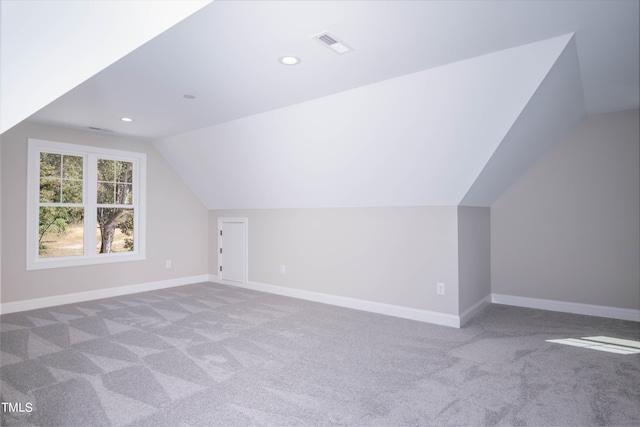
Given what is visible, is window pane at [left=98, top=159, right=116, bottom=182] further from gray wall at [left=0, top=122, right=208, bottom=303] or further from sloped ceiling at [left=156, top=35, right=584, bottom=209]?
sloped ceiling at [left=156, top=35, right=584, bottom=209]

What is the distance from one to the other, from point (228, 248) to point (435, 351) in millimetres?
4103

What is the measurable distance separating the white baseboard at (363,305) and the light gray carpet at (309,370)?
0.47ft

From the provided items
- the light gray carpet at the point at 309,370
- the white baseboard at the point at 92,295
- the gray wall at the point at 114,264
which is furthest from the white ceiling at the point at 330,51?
the white baseboard at the point at 92,295

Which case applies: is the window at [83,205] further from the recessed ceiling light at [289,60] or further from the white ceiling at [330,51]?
the recessed ceiling light at [289,60]

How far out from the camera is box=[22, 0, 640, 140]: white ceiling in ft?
7.20

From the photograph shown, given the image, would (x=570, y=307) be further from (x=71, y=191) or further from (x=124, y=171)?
(x=71, y=191)

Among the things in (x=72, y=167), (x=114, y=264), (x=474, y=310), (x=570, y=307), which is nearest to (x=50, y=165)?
(x=72, y=167)

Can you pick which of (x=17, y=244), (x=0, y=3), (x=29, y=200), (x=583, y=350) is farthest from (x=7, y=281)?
(x=583, y=350)

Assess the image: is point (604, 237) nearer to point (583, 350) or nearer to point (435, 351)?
point (583, 350)

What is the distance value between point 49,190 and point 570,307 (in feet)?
22.8

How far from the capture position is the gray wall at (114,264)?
178 inches

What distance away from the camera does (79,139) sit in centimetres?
514

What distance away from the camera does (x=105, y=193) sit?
5457mm

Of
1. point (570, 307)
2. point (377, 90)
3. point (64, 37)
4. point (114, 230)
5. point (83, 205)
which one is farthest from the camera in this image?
point (114, 230)
